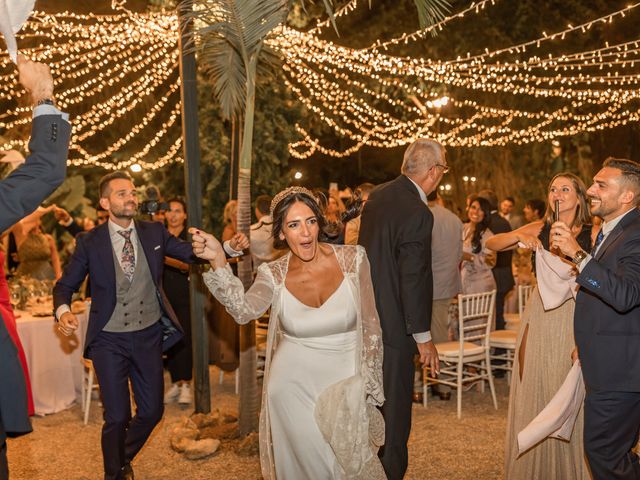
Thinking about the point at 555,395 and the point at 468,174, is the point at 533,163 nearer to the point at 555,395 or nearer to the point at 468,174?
the point at 468,174

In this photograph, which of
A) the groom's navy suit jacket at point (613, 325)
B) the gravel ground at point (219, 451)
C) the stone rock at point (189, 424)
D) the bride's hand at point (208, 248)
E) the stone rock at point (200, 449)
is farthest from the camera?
the stone rock at point (189, 424)

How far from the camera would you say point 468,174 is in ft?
68.4

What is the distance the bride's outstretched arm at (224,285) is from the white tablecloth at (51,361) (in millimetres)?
3794

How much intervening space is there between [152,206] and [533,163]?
14.8m

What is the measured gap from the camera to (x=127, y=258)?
15.2 feet

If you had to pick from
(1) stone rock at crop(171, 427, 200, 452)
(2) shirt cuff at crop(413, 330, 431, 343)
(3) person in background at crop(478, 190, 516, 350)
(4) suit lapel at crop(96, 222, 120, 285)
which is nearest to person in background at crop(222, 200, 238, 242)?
(1) stone rock at crop(171, 427, 200, 452)

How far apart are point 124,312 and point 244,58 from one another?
6.17ft

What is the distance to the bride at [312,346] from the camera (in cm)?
334

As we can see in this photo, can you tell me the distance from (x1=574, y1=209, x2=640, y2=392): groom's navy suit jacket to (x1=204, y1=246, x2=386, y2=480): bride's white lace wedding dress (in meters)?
0.98

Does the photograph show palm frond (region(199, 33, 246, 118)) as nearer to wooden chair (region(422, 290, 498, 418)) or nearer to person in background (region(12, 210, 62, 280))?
wooden chair (region(422, 290, 498, 418))

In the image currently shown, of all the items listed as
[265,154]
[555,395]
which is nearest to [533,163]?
[265,154]

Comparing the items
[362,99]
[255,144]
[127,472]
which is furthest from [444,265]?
[362,99]

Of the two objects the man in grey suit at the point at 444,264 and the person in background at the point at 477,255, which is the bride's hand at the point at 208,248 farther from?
the person in background at the point at 477,255

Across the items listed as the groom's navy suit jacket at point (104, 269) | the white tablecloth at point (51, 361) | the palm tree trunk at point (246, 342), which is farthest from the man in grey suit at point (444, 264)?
the white tablecloth at point (51, 361)
